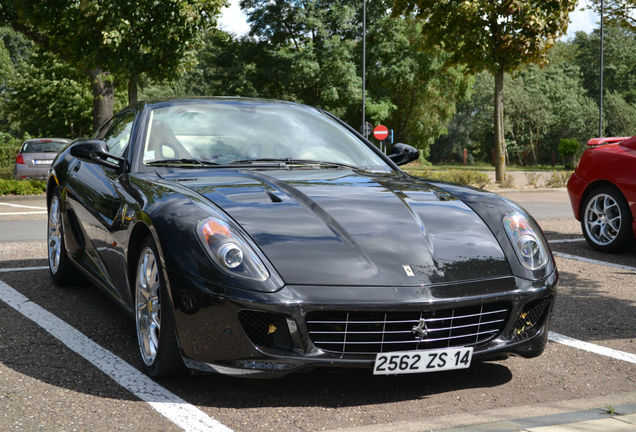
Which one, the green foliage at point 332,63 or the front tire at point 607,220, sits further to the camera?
the green foliage at point 332,63

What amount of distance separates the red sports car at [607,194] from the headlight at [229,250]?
227 inches

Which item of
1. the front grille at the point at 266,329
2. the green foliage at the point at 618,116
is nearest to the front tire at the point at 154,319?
the front grille at the point at 266,329

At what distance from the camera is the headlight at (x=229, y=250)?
11.0 feet

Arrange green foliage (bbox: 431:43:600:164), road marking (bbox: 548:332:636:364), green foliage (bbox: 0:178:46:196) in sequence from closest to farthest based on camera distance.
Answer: road marking (bbox: 548:332:636:364) < green foliage (bbox: 0:178:46:196) < green foliage (bbox: 431:43:600:164)

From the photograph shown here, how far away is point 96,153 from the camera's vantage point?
4738 mm

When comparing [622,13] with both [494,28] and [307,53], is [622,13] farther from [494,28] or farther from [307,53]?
[307,53]

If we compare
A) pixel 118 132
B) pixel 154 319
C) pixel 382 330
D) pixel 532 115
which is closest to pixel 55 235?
pixel 118 132

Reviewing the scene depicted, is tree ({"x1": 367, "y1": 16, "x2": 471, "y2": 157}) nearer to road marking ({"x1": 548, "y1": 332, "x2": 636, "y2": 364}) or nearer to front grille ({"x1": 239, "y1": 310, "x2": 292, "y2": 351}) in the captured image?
road marking ({"x1": 548, "y1": 332, "x2": 636, "y2": 364})

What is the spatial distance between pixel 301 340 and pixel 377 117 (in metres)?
45.7

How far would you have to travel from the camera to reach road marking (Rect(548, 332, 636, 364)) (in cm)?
434

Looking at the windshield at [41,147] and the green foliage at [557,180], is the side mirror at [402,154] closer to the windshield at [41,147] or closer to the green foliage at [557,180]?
the windshield at [41,147]

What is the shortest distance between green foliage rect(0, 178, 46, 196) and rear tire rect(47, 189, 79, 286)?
1480 cm

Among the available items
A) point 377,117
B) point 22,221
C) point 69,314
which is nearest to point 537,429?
point 69,314

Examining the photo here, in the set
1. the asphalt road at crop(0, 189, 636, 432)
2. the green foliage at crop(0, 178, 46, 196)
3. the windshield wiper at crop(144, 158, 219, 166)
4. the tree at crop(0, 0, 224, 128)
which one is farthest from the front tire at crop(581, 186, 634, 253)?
the green foliage at crop(0, 178, 46, 196)
